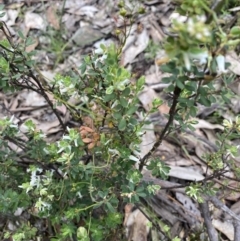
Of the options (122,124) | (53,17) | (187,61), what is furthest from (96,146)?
(53,17)

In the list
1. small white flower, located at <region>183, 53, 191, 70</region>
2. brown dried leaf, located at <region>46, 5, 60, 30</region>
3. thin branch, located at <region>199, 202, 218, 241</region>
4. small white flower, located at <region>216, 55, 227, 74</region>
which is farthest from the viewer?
brown dried leaf, located at <region>46, 5, 60, 30</region>

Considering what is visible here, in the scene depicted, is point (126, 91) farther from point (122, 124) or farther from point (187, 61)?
point (187, 61)

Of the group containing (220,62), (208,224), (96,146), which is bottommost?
(208,224)

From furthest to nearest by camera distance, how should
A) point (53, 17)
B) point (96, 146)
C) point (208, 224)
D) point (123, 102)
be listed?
1. point (53, 17)
2. point (208, 224)
3. point (96, 146)
4. point (123, 102)

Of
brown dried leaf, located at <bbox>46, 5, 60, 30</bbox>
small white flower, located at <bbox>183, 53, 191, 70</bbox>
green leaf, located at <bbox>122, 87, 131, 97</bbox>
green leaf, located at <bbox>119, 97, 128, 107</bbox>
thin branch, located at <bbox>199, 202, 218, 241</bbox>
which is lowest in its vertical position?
thin branch, located at <bbox>199, 202, 218, 241</bbox>

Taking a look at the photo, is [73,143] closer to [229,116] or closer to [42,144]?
[42,144]

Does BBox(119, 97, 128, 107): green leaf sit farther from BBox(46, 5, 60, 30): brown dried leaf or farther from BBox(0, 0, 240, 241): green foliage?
BBox(46, 5, 60, 30): brown dried leaf

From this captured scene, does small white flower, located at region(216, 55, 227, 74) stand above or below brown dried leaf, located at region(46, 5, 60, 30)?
above

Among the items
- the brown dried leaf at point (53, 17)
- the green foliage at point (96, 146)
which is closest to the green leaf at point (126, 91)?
the green foliage at point (96, 146)

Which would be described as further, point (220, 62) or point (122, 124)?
point (122, 124)

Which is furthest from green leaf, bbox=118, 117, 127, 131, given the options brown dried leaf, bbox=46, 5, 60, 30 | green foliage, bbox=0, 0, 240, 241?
brown dried leaf, bbox=46, 5, 60, 30

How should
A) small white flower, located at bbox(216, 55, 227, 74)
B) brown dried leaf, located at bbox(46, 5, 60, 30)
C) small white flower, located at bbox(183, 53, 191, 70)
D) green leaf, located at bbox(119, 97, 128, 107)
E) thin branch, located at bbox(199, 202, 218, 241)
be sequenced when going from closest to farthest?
small white flower, located at bbox(183, 53, 191, 70) < small white flower, located at bbox(216, 55, 227, 74) < green leaf, located at bbox(119, 97, 128, 107) < thin branch, located at bbox(199, 202, 218, 241) < brown dried leaf, located at bbox(46, 5, 60, 30)

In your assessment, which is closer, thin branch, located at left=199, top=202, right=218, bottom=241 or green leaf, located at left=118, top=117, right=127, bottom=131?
green leaf, located at left=118, top=117, right=127, bottom=131
